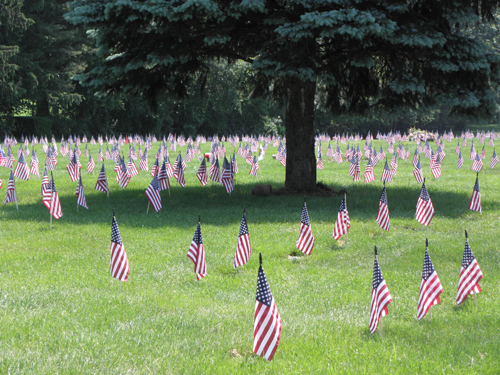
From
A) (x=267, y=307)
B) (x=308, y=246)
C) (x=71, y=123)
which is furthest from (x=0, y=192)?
(x=71, y=123)

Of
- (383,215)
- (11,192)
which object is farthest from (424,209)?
(11,192)

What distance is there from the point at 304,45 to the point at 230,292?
312 inches

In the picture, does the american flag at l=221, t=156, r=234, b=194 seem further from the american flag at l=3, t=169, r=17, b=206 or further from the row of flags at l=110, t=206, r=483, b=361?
the row of flags at l=110, t=206, r=483, b=361

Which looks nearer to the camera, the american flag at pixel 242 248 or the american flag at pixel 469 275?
the american flag at pixel 469 275

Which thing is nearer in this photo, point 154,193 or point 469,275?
point 469,275

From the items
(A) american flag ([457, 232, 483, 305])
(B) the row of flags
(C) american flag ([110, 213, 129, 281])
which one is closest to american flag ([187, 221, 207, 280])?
(B) the row of flags

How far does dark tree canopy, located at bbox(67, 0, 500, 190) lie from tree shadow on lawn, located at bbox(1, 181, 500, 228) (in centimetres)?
180

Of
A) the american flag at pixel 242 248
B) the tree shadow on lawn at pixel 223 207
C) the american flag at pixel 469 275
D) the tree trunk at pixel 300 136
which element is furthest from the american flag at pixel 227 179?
the american flag at pixel 469 275

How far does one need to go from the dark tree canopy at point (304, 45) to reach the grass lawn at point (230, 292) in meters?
2.88

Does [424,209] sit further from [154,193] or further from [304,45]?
[154,193]

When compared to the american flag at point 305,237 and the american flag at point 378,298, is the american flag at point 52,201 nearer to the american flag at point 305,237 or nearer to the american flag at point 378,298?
the american flag at point 305,237

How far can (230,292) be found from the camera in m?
8.11

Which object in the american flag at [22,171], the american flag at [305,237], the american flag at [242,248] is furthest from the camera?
the american flag at [22,171]

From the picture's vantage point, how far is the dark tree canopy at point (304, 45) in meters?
13.2
